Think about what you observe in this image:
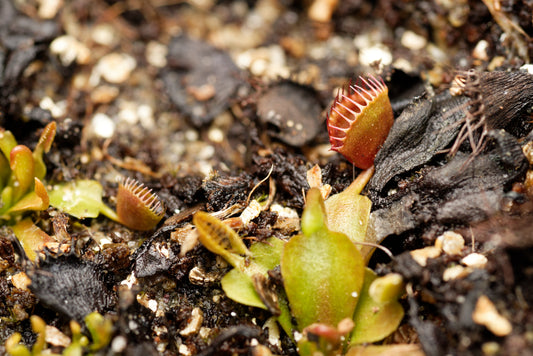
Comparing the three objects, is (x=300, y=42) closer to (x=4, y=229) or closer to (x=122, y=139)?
(x=122, y=139)

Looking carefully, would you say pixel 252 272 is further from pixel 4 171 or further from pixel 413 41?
pixel 413 41

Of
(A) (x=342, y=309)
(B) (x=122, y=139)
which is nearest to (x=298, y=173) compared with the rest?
(A) (x=342, y=309)

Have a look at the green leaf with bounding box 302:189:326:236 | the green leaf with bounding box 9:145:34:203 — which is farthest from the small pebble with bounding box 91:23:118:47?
the green leaf with bounding box 302:189:326:236

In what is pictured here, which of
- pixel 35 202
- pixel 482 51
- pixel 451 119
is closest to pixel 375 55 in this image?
pixel 482 51

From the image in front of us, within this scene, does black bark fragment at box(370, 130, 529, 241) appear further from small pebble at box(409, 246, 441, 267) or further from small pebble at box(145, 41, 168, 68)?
small pebble at box(145, 41, 168, 68)

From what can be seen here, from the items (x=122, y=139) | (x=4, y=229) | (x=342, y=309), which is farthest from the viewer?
(x=122, y=139)

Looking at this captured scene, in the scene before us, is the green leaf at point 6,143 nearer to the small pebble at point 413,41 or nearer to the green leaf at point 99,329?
the green leaf at point 99,329
